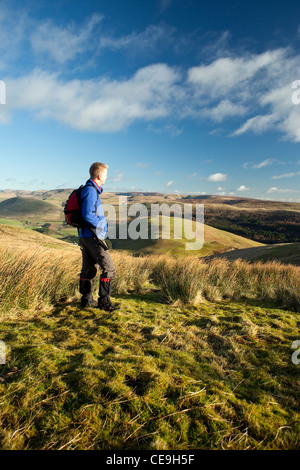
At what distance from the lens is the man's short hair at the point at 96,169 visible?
497cm

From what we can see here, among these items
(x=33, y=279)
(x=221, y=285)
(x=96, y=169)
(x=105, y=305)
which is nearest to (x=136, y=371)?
(x=105, y=305)

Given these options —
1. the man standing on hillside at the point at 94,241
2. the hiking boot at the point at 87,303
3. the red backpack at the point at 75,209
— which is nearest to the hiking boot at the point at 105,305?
the man standing on hillside at the point at 94,241

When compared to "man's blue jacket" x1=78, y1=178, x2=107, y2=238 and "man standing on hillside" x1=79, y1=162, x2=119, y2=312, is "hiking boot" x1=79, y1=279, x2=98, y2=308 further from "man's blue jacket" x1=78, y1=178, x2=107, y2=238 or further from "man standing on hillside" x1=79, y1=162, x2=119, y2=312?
"man's blue jacket" x1=78, y1=178, x2=107, y2=238

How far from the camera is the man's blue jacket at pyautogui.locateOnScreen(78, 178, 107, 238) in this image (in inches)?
179

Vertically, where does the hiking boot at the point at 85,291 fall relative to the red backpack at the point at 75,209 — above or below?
below

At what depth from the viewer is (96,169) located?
16.4 feet

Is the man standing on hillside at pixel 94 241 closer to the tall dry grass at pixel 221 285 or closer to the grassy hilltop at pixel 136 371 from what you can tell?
the grassy hilltop at pixel 136 371

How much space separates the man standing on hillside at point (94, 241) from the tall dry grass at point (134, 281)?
2.40ft

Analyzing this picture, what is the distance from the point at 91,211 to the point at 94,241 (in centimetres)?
65

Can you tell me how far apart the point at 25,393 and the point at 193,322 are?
3.18 meters

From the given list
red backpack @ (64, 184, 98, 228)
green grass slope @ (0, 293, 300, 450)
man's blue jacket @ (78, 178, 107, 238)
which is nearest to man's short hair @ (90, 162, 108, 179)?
man's blue jacket @ (78, 178, 107, 238)

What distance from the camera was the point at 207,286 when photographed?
6.65 m

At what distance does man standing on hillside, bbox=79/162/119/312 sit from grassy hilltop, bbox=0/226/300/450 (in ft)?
1.24
